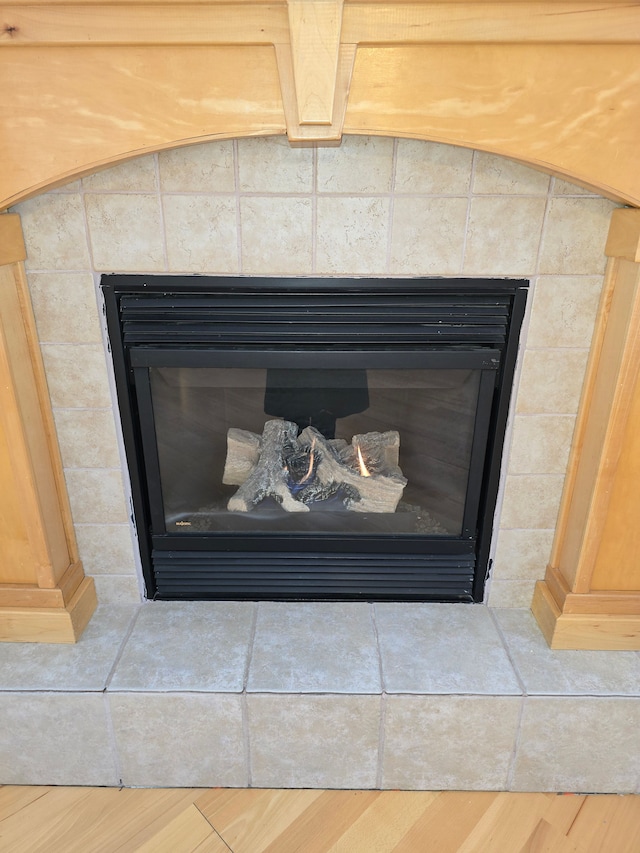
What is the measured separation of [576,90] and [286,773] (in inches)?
55.2

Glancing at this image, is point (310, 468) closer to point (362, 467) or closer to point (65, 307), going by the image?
point (362, 467)

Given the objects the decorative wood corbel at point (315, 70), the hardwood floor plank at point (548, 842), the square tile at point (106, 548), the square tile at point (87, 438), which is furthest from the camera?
the square tile at point (106, 548)

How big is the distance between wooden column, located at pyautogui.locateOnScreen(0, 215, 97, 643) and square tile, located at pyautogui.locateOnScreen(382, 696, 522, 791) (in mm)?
746

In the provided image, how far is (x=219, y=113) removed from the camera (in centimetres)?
92

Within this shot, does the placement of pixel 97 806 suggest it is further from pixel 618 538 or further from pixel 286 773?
pixel 618 538

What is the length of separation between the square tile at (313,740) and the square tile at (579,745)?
32cm

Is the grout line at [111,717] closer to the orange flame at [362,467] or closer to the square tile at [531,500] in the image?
the orange flame at [362,467]

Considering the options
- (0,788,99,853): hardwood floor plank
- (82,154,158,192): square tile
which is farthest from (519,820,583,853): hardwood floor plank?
(82,154,158,192): square tile

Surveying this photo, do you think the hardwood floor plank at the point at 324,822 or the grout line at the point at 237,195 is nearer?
the grout line at the point at 237,195

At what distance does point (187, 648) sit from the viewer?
132 cm

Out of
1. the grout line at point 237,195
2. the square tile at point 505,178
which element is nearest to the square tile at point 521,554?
the square tile at point 505,178

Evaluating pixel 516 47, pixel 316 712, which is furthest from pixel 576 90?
pixel 316 712

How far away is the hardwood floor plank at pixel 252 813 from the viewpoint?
120 centimetres

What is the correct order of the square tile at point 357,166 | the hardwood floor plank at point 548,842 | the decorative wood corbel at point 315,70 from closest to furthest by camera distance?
1. the decorative wood corbel at point 315,70
2. the square tile at point 357,166
3. the hardwood floor plank at point 548,842
